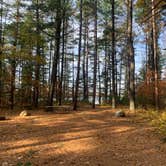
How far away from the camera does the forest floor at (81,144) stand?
704 centimetres

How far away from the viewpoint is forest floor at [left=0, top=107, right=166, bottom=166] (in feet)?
23.1

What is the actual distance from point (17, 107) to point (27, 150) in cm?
1469

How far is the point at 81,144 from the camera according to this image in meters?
8.49

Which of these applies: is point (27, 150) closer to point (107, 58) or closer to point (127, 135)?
point (127, 135)

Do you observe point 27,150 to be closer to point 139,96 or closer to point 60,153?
point 60,153

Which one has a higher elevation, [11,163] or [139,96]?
[139,96]

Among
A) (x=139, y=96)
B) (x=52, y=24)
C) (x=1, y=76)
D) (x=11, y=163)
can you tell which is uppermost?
(x=52, y=24)

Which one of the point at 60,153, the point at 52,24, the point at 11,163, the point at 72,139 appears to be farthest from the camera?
the point at 52,24

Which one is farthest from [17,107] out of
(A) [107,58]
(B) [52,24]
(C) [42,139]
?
(A) [107,58]

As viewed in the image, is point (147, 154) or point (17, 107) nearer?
point (147, 154)

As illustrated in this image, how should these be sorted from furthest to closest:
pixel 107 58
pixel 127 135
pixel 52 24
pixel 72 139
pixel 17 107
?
pixel 107 58
pixel 17 107
pixel 52 24
pixel 127 135
pixel 72 139

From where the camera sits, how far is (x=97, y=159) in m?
7.16

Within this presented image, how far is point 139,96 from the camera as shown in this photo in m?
22.8

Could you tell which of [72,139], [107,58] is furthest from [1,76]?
[107,58]
